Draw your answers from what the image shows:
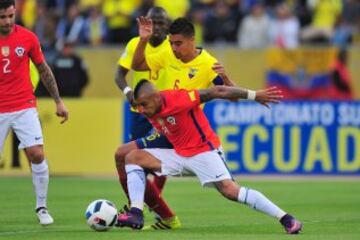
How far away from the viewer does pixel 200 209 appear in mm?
16094

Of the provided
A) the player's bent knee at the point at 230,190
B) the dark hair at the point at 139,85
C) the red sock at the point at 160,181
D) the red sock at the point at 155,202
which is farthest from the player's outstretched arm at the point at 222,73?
the red sock at the point at 160,181

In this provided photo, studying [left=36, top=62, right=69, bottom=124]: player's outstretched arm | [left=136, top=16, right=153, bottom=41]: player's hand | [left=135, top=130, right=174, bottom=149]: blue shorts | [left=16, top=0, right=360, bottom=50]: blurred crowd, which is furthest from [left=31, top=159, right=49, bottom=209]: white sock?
[left=16, top=0, right=360, bottom=50]: blurred crowd

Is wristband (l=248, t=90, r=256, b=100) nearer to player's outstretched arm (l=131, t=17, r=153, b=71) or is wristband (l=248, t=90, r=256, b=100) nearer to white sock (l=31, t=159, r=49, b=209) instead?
player's outstretched arm (l=131, t=17, r=153, b=71)

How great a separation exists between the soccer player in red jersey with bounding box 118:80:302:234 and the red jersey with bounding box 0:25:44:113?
1666mm

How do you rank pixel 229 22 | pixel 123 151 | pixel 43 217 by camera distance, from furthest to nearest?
pixel 229 22 < pixel 43 217 < pixel 123 151

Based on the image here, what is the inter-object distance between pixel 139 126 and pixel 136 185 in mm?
2742

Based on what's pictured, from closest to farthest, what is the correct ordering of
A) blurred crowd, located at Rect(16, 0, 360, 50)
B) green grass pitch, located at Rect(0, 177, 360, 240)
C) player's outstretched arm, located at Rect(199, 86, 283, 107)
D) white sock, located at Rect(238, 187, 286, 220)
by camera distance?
1. player's outstretched arm, located at Rect(199, 86, 283, 107)
2. white sock, located at Rect(238, 187, 286, 220)
3. green grass pitch, located at Rect(0, 177, 360, 240)
4. blurred crowd, located at Rect(16, 0, 360, 50)

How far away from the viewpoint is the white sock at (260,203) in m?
12.1

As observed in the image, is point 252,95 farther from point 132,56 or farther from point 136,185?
point 132,56

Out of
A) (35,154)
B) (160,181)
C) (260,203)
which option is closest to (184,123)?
(260,203)

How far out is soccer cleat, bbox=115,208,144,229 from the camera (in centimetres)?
1238

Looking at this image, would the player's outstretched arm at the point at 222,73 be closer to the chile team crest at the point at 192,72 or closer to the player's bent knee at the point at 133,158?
the chile team crest at the point at 192,72

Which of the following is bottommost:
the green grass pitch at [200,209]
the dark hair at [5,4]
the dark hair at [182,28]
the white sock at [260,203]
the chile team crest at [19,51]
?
the green grass pitch at [200,209]

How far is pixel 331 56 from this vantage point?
87.5ft
